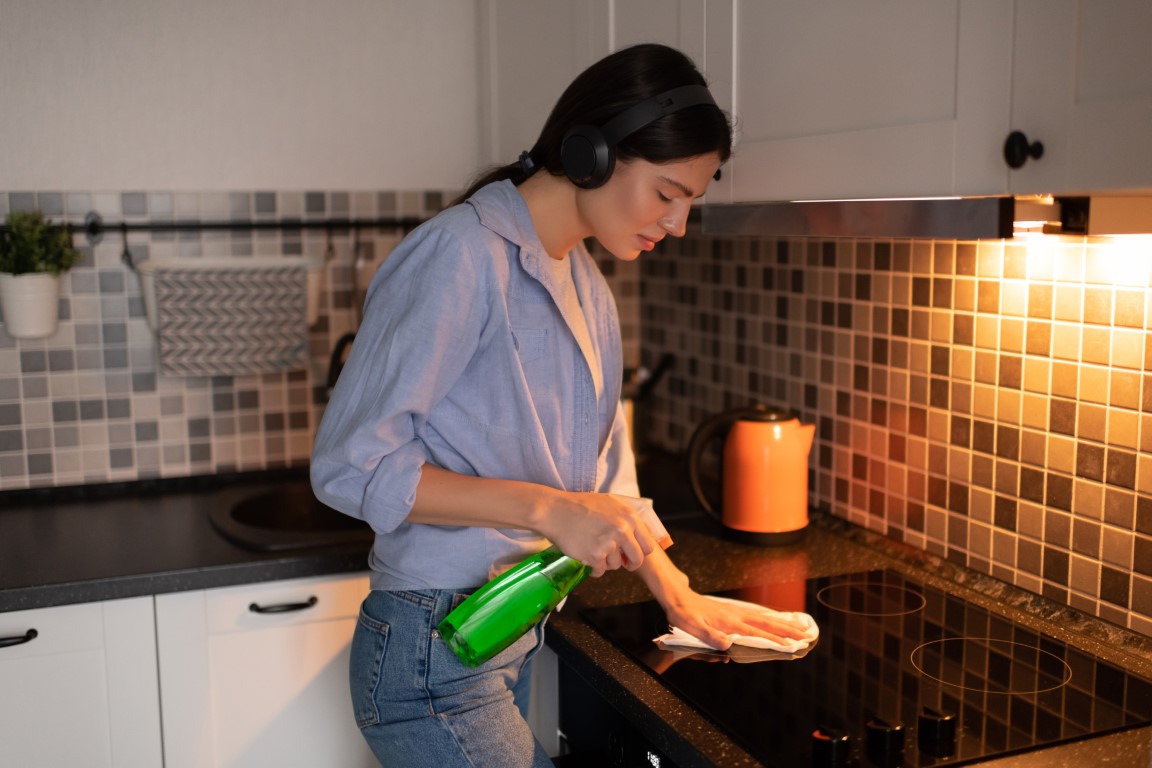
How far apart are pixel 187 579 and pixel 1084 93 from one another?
1455 millimetres

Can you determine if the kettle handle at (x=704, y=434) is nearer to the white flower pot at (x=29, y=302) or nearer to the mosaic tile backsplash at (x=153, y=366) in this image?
the mosaic tile backsplash at (x=153, y=366)

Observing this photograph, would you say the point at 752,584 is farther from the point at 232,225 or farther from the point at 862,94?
the point at 232,225

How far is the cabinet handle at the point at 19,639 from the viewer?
5.67 ft

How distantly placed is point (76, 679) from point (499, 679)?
79cm

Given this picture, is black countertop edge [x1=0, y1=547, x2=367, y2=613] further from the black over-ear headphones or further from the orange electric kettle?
the black over-ear headphones

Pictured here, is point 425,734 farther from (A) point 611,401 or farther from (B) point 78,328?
(B) point 78,328

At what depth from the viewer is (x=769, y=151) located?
144 cm

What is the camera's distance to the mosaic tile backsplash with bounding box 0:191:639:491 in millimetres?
2234

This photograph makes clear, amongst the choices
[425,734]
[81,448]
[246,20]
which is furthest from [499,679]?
[246,20]

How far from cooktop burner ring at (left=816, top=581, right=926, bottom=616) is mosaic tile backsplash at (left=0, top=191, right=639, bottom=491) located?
48.9 inches

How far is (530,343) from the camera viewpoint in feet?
4.59

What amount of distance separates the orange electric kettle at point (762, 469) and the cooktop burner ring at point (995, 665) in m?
0.45

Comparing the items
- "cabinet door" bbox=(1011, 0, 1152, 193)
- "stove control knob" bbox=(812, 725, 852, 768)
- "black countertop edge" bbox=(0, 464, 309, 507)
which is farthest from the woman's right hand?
"black countertop edge" bbox=(0, 464, 309, 507)

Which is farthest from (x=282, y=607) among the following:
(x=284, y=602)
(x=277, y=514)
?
(x=277, y=514)
